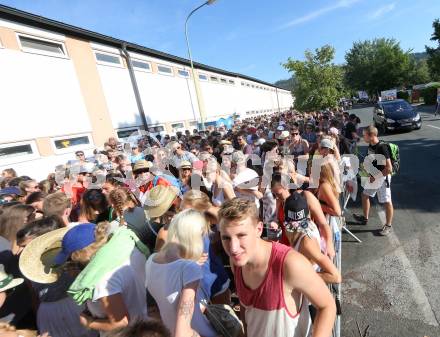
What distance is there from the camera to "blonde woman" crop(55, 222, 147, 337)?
69.5 inches

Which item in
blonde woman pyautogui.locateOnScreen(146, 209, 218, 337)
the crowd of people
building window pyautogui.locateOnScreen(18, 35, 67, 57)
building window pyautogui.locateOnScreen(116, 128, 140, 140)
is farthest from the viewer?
building window pyautogui.locateOnScreen(116, 128, 140, 140)

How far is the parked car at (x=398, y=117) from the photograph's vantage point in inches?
524

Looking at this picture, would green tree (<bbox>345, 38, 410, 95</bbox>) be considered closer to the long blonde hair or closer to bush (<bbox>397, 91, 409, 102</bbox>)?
bush (<bbox>397, 91, 409, 102</bbox>)

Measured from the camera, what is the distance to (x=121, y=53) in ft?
47.2

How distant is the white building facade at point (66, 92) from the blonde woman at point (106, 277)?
8.48 m

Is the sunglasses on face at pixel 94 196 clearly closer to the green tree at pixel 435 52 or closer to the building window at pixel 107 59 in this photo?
the building window at pixel 107 59

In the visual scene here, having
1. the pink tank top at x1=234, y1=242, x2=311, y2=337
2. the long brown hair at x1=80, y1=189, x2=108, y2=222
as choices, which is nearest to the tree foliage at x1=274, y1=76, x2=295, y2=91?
the long brown hair at x1=80, y1=189, x2=108, y2=222

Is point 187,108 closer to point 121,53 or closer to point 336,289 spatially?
point 121,53

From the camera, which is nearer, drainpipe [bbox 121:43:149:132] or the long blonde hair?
the long blonde hair

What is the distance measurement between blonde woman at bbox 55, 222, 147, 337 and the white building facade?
8480 mm

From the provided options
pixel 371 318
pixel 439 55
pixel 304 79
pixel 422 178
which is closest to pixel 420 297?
pixel 371 318

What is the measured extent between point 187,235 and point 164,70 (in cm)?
1832

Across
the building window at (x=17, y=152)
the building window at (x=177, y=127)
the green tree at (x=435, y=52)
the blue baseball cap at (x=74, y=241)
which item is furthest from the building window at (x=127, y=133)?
the green tree at (x=435, y=52)

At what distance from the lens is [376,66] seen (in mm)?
54438
